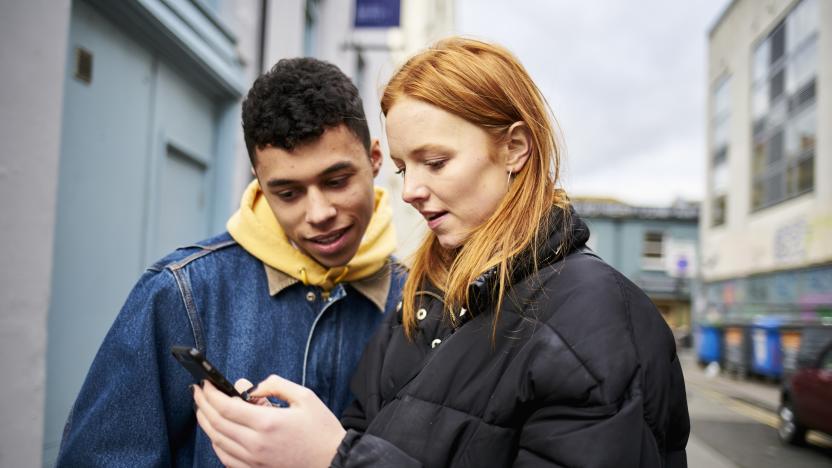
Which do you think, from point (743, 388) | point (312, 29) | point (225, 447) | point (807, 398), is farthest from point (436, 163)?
point (743, 388)

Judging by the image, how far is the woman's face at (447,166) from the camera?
1.38 m

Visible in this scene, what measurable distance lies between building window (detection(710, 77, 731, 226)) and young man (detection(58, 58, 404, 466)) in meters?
23.2

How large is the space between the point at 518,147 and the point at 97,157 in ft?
8.08

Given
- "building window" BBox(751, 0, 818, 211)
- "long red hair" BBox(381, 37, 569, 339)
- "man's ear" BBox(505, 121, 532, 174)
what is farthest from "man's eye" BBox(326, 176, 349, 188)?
"building window" BBox(751, 0, 818, 211)

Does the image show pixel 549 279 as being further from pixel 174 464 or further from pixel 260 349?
pixel 174 464

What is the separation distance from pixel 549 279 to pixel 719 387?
1598cm

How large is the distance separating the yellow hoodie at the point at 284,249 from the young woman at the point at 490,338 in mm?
365

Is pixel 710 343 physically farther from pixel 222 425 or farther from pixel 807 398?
pixel 222 425

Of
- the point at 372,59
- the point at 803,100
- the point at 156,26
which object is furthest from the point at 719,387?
the point at 156,26

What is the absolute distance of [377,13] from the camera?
7.69 metres

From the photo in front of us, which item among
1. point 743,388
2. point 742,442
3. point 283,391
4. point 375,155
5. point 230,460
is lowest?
point 743,388

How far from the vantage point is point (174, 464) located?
1.60m

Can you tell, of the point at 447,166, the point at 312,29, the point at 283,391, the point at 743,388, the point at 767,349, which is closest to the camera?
the point at 283,391

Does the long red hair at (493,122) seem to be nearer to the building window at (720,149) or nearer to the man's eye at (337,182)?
the man's eye at (337,182)
